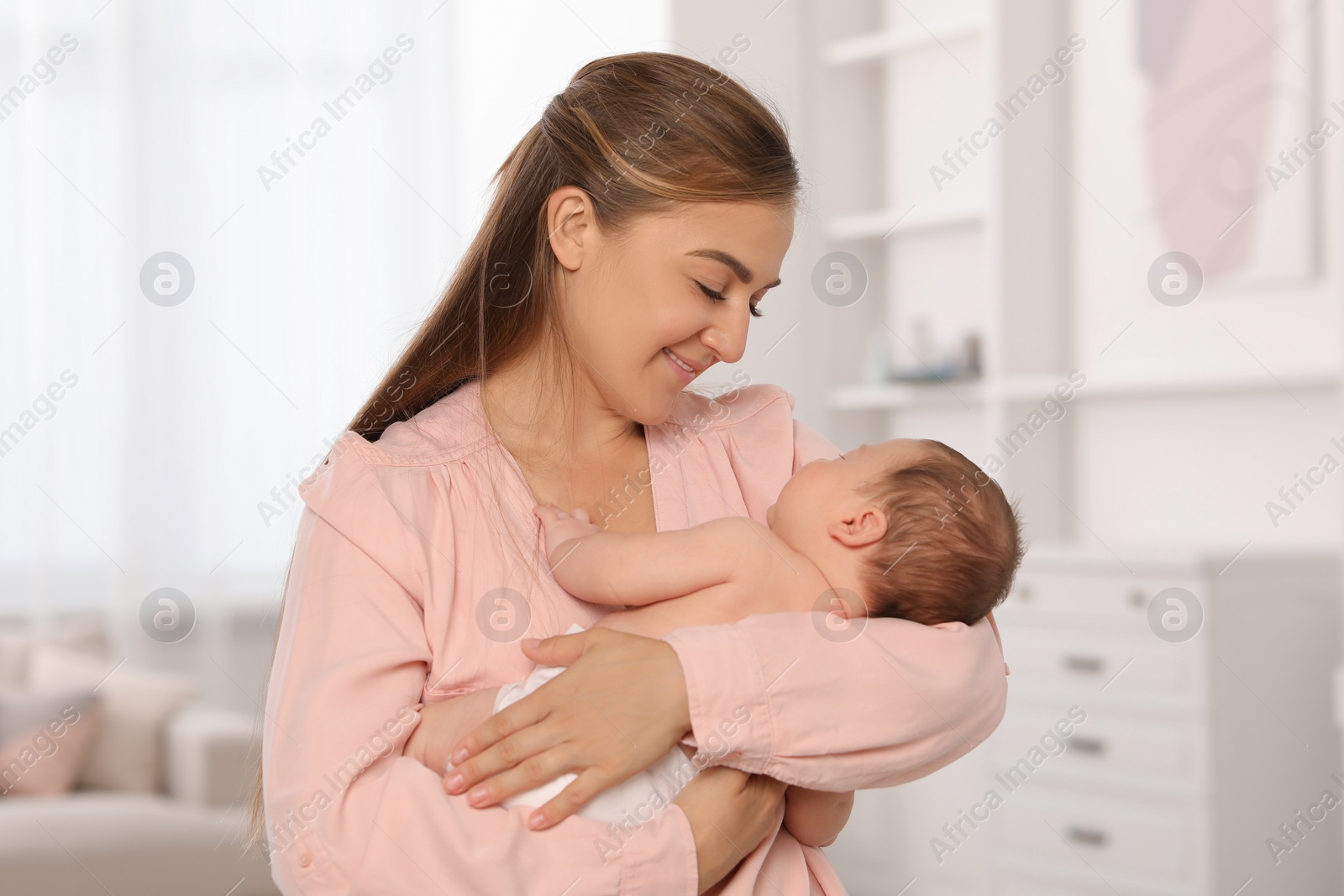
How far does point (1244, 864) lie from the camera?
270cm

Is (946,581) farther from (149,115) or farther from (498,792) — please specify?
(149,115)

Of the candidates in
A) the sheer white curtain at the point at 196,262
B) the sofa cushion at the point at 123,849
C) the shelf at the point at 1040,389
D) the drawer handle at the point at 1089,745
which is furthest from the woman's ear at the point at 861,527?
the sheer white curtain at the point at 196,262

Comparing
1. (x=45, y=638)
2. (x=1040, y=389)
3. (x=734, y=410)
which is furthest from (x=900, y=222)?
(x=45, y=638)

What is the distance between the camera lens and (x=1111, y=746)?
2881mm

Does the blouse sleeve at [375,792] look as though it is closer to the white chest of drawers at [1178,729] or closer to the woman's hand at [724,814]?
the woman's hand at [724,814]

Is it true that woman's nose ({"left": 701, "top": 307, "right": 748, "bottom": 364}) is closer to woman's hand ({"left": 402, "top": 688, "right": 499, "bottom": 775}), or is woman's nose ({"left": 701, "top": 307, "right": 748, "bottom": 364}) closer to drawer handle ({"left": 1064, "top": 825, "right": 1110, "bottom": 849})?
woman's hand ({"left": 402, "top": 688, "right": 499, "bottom": 775})

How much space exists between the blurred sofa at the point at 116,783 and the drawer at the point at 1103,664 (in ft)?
7.15

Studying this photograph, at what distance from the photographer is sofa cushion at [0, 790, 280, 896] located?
10.6ft

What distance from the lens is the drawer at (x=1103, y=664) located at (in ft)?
8.95

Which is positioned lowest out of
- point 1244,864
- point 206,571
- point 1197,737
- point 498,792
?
point 1244,864

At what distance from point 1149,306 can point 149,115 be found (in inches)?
122

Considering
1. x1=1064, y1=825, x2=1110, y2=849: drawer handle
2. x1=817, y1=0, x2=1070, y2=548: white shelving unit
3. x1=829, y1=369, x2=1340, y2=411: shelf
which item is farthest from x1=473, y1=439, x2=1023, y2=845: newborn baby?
x1=817, y1=0, x2=1070, y2=548: white shelving unit

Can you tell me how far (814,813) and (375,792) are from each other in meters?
0.45

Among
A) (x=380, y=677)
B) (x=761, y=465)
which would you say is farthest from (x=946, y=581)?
(x=380, y=677)
